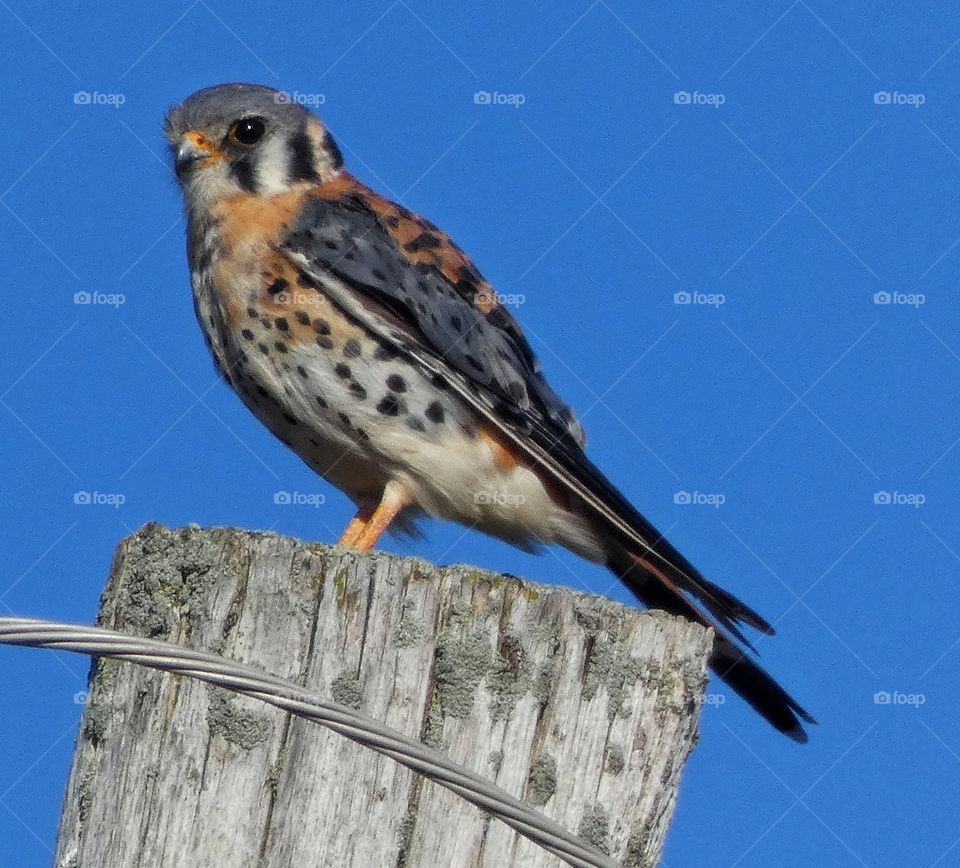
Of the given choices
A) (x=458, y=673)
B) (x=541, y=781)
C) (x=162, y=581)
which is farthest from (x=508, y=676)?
(x=162, y=581)

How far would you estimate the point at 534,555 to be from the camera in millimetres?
5668

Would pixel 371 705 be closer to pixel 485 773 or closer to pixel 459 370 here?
pixel 485 773

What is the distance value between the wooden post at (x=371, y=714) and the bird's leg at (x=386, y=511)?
2129mm

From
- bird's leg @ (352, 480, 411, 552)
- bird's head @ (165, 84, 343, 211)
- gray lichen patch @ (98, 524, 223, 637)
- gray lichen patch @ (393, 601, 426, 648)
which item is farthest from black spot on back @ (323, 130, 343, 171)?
gray lichen patch @ (393, 601, 426, 648)

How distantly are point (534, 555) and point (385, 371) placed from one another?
0.97 m

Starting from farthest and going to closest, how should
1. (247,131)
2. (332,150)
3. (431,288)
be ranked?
(332,150)
(247,131)
(431,288)

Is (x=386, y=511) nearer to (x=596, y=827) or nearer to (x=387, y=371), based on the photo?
(x=387, y=371)

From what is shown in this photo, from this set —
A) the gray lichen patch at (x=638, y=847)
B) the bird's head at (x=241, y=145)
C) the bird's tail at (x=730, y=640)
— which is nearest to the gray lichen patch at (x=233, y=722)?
the gray lichen patch at (x=638, y=847)

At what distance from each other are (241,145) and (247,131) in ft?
0.24

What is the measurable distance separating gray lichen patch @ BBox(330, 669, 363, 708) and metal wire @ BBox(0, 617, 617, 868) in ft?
1.37

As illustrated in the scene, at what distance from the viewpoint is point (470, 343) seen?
5.48m

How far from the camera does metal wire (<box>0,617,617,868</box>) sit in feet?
8.29

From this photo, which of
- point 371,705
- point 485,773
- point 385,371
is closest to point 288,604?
point 371,705

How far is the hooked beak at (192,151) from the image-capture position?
19.1 ft
